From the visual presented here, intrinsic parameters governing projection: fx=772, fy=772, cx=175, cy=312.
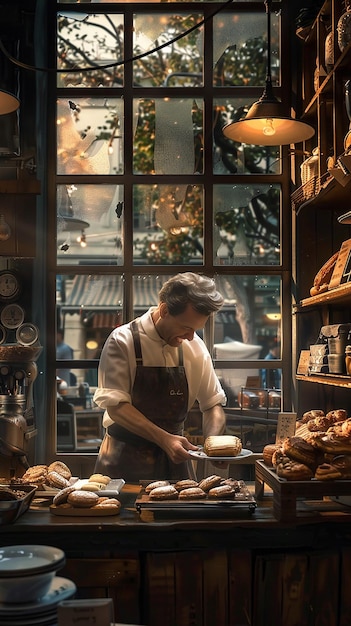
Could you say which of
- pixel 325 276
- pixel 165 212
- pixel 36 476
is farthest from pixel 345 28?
pixel 36 476

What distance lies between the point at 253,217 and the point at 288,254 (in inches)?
14.2

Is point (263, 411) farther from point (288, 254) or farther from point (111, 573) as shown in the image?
point (111, 573)

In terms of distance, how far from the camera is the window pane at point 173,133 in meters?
4.68

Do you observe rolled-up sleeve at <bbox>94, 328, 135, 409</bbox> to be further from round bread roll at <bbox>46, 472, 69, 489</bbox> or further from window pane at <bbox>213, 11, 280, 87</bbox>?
window pane at <bbox>213, 11, 280, 87</bbox>

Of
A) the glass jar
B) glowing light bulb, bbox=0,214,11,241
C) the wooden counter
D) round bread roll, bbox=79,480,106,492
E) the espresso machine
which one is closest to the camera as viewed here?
the wooden counter

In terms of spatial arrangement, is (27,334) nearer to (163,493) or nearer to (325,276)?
(325,276)

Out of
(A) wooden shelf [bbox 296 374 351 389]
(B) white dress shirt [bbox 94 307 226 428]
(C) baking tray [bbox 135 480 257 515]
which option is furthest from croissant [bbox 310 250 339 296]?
(C) baking tray [bbox 135 480 257 515]

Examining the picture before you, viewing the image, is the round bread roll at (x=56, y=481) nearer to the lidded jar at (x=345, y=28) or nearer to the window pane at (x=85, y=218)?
the window pane at (x=85, y=218)

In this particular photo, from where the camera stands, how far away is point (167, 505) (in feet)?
8.82

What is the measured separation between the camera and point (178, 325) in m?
3.78

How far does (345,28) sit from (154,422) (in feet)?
6.73

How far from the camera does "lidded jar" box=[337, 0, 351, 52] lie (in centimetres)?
324

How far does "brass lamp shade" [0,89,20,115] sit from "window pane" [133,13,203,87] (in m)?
1.36

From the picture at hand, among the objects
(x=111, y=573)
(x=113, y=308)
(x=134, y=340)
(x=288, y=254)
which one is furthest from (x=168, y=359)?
(x=111, y=573)
